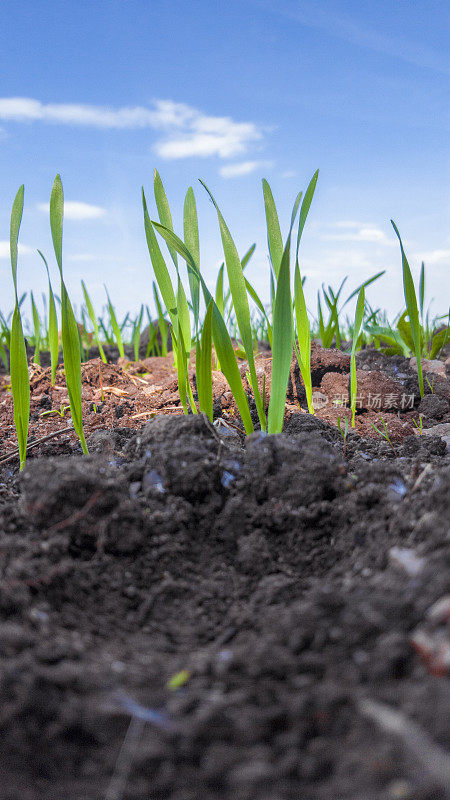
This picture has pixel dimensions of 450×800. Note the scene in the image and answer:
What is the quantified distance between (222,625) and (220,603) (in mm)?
56

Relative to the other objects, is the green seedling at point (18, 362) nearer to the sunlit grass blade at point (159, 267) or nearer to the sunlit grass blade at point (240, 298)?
the sunlit grass blade at point (159, 267)

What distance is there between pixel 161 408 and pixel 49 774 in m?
1.35

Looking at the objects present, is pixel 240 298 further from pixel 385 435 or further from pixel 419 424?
pixel 419 424

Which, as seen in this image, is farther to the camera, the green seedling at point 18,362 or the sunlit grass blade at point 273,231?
the sunlit grass blade at point 273,231

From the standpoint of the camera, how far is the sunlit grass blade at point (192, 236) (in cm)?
144

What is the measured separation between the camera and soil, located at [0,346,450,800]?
0.50 m

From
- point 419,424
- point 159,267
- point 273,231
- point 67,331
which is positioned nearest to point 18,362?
point 67,331

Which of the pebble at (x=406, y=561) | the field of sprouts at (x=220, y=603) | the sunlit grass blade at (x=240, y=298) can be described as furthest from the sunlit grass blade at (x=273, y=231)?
the pebble at (x=406, y=561)

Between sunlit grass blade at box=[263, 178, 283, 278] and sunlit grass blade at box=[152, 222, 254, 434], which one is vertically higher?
sunlit grass blade at box=[263, 178, 283, 278]

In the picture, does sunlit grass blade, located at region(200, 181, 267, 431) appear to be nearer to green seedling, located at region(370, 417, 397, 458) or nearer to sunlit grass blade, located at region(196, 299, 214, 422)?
sunlit grass blade, located at region(196, 299, 214, 422)

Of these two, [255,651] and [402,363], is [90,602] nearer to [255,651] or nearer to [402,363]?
[255,651]

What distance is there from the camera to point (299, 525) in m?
0.93

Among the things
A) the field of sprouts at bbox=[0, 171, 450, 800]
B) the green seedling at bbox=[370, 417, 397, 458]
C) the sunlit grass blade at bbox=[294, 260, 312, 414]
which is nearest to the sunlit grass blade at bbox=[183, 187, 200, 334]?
the field of sprouts at bbox=[0, 171, 450, 800]

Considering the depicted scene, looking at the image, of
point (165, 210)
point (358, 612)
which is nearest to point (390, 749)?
point (358, 612)
